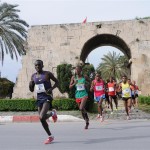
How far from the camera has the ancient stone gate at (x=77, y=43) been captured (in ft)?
79.3

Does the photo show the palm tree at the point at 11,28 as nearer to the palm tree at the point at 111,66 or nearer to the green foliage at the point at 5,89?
the green foliage at the point at 5,89

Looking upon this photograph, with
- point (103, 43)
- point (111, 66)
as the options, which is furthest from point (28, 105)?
point (111, 66)

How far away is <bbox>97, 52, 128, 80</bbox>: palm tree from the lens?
61.8 meters

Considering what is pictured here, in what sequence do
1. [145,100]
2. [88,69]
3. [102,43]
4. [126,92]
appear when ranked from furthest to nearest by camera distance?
[102,43]
[145,100]
[88,69]
[126,92]

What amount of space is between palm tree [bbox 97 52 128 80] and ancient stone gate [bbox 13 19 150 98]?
3623 centimetres

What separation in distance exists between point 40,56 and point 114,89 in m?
8.69

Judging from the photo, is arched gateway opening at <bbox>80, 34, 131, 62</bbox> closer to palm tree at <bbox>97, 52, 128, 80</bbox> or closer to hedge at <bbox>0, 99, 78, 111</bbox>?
hedge at <bbox>0, 99, 78, 111</bbox>

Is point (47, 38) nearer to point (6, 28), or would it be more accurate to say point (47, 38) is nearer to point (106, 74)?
point (6, 28)

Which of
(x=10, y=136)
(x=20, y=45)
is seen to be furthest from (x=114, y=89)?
(x=20, y=45)

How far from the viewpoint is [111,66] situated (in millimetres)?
62500

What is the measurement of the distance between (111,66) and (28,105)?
45333 mm

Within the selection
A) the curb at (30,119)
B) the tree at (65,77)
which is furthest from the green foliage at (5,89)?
the curb at (30,119)

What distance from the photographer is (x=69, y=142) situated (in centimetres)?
793

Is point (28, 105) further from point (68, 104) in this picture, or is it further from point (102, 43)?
point (102, 43)
